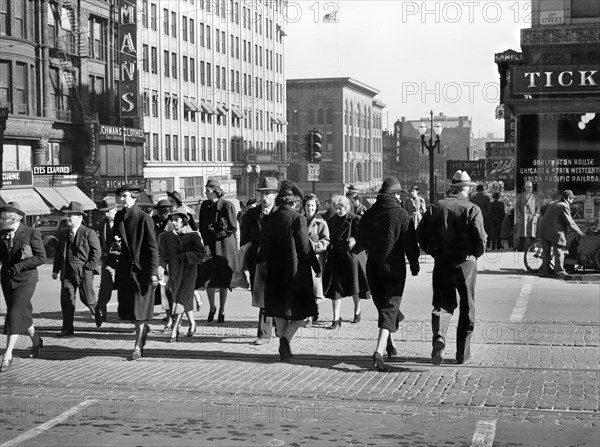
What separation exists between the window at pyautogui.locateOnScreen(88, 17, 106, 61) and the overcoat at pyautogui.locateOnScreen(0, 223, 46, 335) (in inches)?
A: 1807

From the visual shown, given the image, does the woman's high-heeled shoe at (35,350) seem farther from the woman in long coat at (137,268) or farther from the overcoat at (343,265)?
the overcoat at (343,265)

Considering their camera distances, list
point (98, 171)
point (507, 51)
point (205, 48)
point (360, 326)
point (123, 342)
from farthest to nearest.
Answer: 1. point (205, 48)
2. point (98, 171)
3. point (507, 51)
4. point (360, 326)
5. point (123, 342)

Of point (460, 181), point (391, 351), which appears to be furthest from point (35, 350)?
point (460, 181)

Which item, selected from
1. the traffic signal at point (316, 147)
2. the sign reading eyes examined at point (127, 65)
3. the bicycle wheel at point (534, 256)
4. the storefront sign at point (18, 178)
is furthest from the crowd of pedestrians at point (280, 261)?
the sign reading eyes examined at point (127, 65)

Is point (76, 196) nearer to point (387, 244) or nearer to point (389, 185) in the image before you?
point (389, 185)

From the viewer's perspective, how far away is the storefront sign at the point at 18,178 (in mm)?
44906

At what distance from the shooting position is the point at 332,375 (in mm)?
10164

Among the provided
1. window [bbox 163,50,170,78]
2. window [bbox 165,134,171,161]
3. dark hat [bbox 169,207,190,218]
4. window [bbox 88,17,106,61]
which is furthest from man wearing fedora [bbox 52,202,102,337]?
window [bbox 163,50,170,78]

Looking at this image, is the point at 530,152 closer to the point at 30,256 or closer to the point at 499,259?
the point at 499,259

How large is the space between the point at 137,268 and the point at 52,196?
3892 cm

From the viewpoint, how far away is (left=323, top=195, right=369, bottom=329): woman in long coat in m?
12.9

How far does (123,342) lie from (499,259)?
46.2 ft

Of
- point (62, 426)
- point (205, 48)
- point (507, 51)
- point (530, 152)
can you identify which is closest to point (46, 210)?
point (507, 51)

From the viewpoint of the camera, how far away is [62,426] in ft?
26.6
